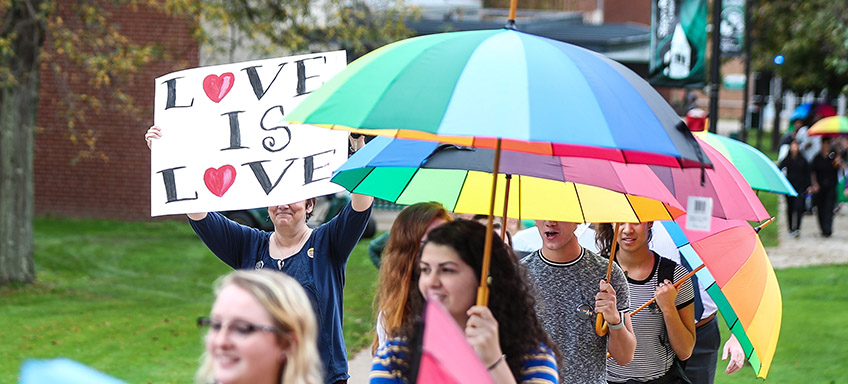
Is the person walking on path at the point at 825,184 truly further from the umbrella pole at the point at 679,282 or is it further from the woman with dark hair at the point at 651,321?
the umbrella pole at the point at 679,282

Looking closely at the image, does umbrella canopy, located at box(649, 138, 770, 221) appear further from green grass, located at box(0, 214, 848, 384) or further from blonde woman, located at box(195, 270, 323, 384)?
green grass, located at box(0, 214, 848, 384)

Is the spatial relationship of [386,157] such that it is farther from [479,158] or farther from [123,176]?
[123,176]

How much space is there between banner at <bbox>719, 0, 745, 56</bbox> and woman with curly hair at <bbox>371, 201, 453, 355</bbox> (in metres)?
9.69

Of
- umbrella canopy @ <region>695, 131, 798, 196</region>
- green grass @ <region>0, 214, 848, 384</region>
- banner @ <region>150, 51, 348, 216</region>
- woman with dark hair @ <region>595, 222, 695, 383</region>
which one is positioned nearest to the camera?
banner @ <region>150, 51, 348, 216</region>

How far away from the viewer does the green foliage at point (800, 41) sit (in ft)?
73.0

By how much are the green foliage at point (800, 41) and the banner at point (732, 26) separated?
21.2ft

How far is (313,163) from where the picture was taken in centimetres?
492

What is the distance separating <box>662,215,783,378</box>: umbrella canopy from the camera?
15.2 ft

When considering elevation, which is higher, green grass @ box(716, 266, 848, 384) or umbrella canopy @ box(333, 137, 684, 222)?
umbrella canopy @ box(333, 137, 684, 222)

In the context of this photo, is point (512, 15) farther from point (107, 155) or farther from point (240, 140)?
point (107, 155)

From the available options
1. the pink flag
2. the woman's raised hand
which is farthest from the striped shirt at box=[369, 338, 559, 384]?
the pink flag

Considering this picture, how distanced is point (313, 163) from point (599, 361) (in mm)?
1604

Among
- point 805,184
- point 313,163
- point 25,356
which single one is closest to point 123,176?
point 25,356

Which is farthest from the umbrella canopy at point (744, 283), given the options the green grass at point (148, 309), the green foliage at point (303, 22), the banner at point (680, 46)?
the green foliage at point (303, 22)
